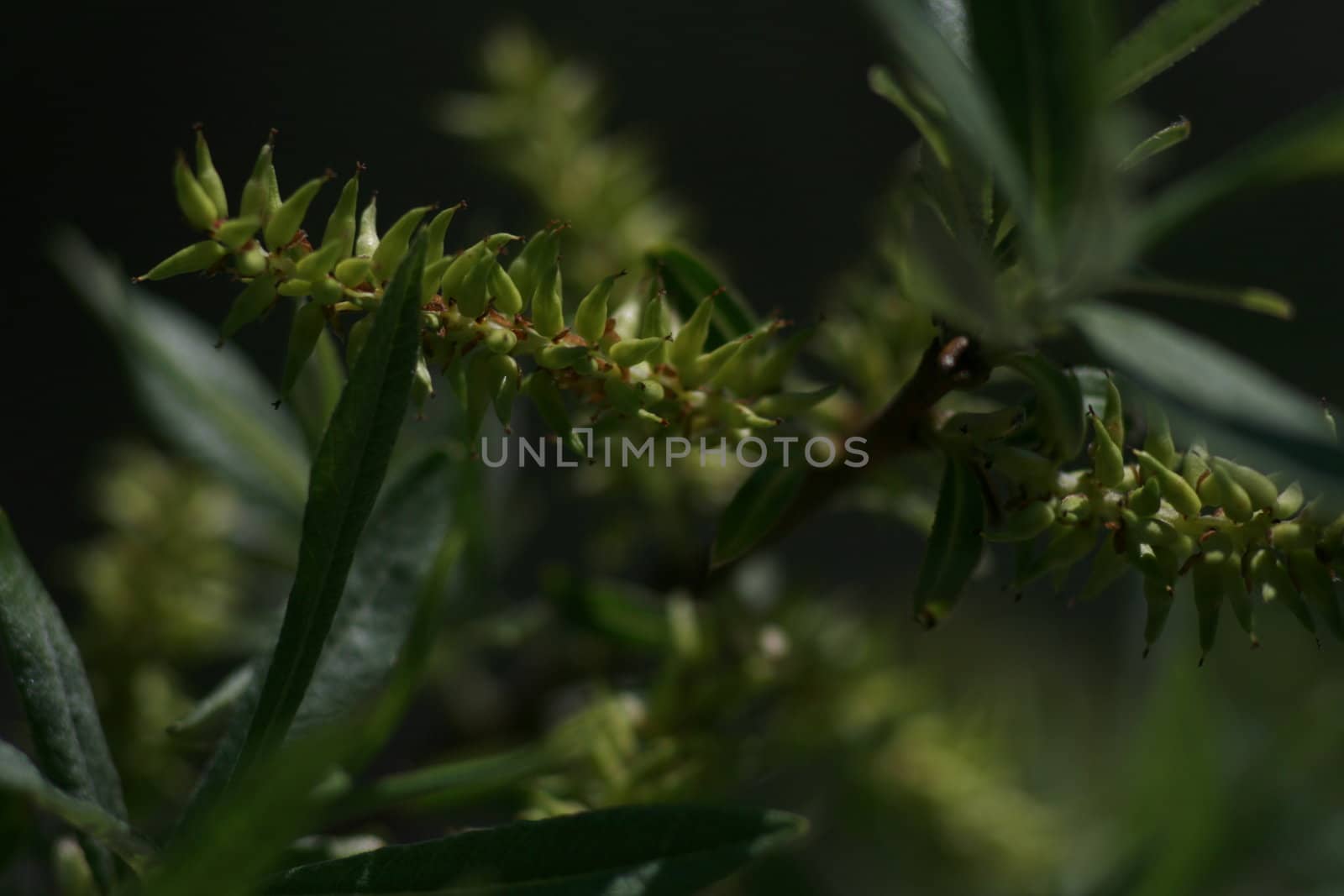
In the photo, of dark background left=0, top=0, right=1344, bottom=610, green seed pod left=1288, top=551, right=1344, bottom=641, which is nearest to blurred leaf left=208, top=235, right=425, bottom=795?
green seed pod left=1288, top=551, right=1344, bottom=641

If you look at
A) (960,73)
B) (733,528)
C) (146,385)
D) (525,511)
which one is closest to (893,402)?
(733,528)

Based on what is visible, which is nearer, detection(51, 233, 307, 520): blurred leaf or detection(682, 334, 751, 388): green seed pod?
detection(682, 334, 751, 388): green seed pod

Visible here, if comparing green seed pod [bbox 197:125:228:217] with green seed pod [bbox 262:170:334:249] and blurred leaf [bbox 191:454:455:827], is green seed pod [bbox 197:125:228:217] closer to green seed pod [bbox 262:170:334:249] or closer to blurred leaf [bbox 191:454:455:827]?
green seed pod [bbox 262:170:334:249]

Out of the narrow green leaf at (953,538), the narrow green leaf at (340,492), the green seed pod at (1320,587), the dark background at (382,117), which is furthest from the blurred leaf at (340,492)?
the dark background at (382,117)

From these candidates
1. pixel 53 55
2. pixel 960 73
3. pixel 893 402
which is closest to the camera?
pixel 960 73

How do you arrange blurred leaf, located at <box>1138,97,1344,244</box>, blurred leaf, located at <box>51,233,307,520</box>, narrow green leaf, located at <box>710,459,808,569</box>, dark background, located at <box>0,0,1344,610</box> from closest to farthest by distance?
blurred leaf, located at <box>1138,97,1344,244</box> → narrow green leaf, located at <box>710,459,808,569</box> → blurred leaf, located at <box>51,233,307,520</box> → dark background, located at <box>0,0,1344,610</box>

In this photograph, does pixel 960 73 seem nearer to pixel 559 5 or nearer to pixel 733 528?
pixel 733 528

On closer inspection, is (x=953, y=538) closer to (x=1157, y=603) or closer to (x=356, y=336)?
Answer: (x=1157, y=603)
